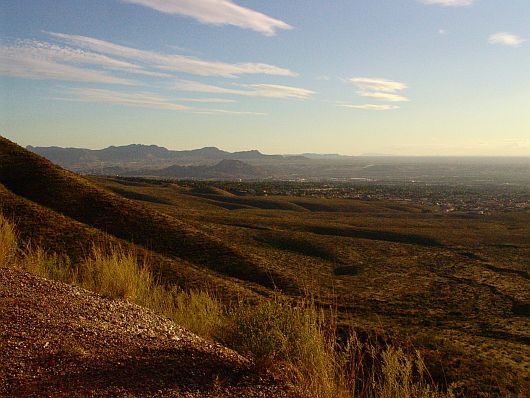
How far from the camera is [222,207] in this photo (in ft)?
285

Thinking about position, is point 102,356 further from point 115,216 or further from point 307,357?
point 115,216

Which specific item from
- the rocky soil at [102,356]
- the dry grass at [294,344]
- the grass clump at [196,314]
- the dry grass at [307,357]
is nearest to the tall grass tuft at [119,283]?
the dry grass at [294,344]

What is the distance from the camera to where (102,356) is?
6.08 meters

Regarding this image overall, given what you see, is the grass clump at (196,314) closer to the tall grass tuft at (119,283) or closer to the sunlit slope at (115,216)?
the tall grass tuft at (119,283)

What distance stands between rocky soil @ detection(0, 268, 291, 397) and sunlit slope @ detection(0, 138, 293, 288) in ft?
65.9

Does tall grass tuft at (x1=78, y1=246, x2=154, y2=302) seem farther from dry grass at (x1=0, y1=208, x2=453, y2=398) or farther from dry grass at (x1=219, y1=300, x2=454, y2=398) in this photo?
dry grass at (x1=219, y1=300, x2=454, y2=398)

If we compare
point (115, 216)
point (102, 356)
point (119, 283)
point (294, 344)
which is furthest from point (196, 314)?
point (115, 216)

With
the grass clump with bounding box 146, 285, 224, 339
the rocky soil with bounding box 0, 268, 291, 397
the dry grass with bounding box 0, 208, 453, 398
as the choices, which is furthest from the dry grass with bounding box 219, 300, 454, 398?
the grass clump with bounding box 146, 285, 224, 339

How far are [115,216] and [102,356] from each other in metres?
25.0

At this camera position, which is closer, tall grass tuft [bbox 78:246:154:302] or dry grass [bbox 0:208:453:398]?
dry grass [bbox 0:208:453:398]

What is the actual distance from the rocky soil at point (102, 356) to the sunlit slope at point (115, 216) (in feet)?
65.9

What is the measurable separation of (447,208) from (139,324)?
118 metres

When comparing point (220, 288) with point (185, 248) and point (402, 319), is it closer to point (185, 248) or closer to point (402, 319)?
point (185, 248)

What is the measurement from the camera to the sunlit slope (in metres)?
28.5
